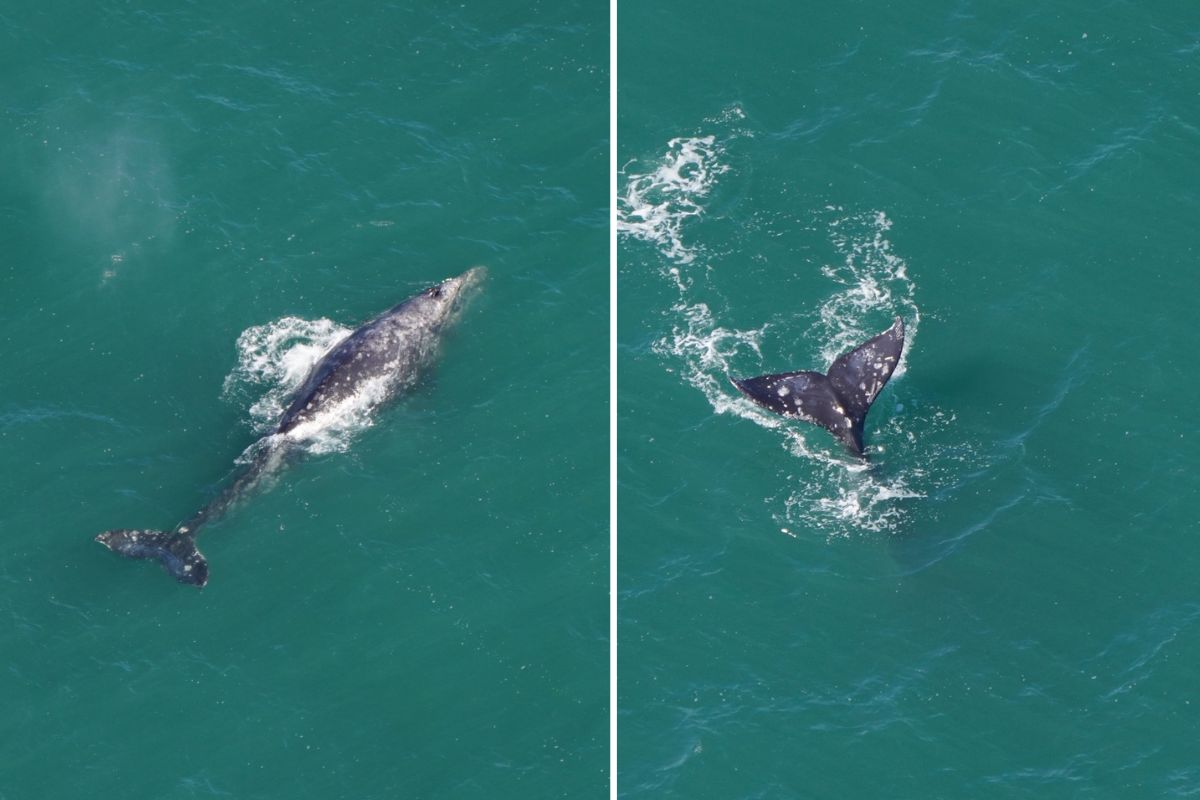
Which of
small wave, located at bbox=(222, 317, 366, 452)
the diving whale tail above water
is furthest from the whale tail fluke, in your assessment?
the diving whale tail above water

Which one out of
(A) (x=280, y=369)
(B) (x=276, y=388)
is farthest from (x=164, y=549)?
(A) (x=280, y=369)

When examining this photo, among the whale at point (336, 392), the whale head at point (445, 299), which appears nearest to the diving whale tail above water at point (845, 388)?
the whale head at point (445, 299)

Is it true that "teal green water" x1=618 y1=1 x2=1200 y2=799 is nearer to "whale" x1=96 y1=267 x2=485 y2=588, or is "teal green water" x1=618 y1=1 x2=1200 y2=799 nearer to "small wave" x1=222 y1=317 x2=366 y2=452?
"whale" x1=96 y1=267 x2=485 y2=588

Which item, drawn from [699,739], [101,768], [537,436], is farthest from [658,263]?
[101,768]

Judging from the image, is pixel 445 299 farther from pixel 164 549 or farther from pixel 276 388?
pixel 164 549

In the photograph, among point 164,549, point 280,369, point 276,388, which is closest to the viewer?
point 164,549

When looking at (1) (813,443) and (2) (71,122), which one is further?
(2) (71,122)

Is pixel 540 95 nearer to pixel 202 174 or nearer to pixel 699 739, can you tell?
pixel 202 174
